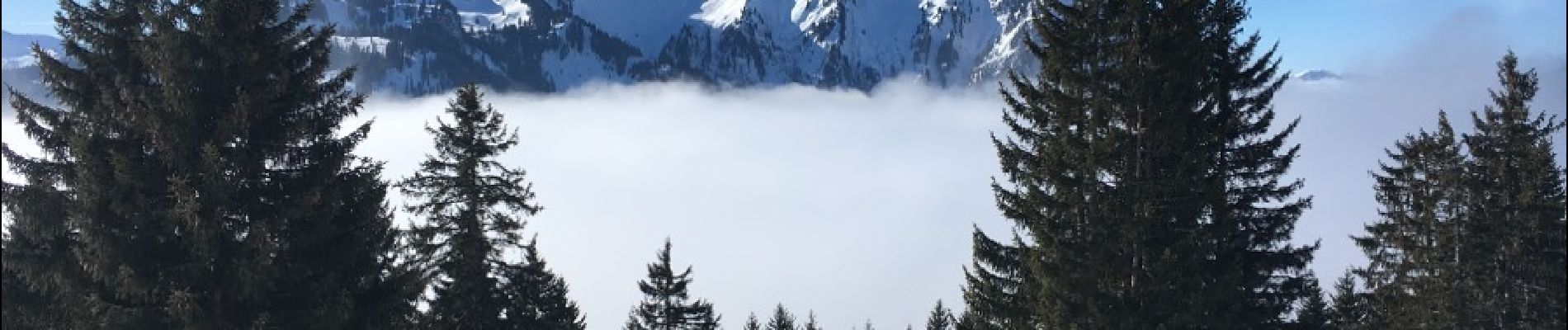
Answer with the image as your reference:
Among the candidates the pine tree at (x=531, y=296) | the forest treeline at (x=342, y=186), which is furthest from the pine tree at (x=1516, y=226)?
the pine tree at (x=531, y=296)

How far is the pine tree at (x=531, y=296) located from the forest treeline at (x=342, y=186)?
659 cm

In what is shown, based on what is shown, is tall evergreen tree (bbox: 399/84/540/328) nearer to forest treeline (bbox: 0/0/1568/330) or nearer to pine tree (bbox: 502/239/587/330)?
pine tree (bbox: 502/239/587/330)

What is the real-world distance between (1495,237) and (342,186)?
82.5 feet

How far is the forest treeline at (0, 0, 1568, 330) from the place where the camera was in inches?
529

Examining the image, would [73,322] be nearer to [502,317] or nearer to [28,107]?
[28,107]

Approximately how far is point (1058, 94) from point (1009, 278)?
363cm

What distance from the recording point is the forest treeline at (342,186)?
13.4 m

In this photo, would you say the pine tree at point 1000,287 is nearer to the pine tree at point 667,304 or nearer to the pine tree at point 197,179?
the pine tree at point 197,179

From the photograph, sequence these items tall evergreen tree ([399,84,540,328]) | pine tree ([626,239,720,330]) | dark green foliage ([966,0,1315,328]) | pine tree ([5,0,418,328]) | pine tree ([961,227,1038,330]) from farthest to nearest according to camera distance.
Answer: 1. pine tree ([626,239,720,330])
2. tall evergreen tree ([399,84,540,328])
3. pine tree ([961,227,1038,330])
4. dark green foliage ([966,0,1315,328])
5. pine tree ([5,0,418,328])

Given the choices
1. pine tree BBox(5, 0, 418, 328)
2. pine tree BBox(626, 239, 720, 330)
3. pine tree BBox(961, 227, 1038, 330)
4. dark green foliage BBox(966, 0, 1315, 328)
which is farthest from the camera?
pine tree BBox(626, 239, 720, 330)

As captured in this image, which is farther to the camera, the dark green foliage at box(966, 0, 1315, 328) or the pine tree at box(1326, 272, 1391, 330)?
the pine tree at box(1326, 272, 1391, 330)

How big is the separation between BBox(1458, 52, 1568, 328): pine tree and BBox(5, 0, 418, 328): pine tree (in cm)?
2419

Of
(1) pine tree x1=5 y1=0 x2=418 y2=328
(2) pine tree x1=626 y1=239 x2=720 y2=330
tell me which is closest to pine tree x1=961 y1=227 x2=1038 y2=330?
(1) pine tree x1=5 y1=0 x2=418 y2=328

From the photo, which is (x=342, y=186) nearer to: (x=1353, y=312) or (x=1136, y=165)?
(x=1136, y=165)
